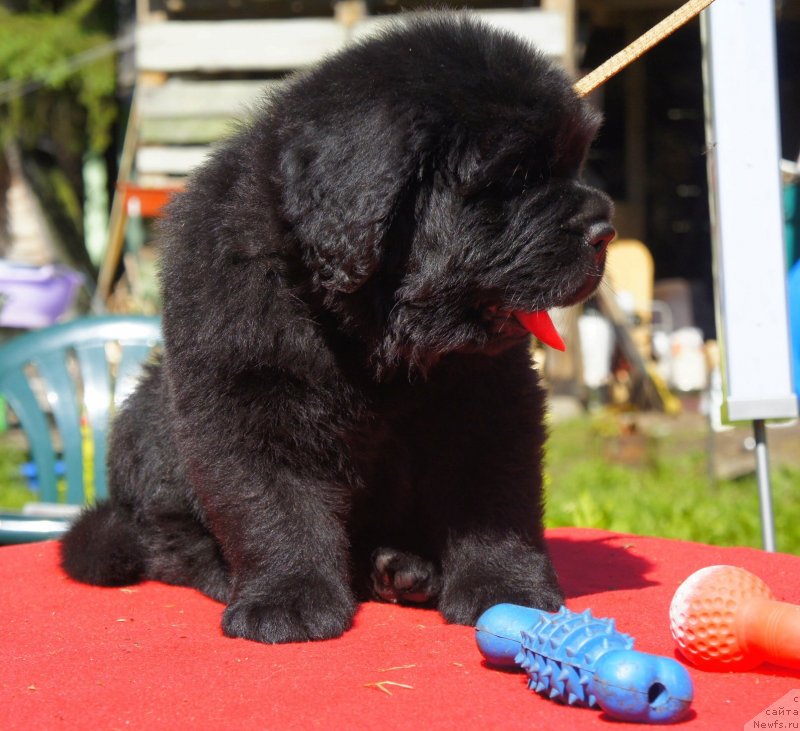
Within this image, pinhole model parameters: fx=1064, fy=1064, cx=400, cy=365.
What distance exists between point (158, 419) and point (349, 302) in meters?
0.66

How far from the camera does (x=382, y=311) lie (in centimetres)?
198

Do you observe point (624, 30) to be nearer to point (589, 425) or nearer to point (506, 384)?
point (589, 425)

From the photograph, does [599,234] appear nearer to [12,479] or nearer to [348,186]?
[348,186]

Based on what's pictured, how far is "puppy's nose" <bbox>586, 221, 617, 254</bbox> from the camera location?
1.96 metres

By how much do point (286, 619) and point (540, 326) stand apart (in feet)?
2.41

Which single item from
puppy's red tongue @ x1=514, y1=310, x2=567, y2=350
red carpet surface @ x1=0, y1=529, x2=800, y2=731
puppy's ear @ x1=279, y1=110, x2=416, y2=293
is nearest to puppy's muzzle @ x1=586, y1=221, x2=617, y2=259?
puppy's red tongue @ x1=514, y1=310, x2=567, y2=350

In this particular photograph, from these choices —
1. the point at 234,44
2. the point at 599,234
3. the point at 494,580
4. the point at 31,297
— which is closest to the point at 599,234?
the point at 599,234

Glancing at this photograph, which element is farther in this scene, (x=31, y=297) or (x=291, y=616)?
(x=31, y=297)

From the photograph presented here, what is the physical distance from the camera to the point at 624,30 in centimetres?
873

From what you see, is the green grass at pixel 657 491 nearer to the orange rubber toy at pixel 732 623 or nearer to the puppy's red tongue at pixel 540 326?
the puppy's red tongue at pixel 540 326

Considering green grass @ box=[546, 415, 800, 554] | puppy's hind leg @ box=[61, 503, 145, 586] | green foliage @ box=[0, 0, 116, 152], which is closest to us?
puppy's hind leg @ box=[61, 503, 145, 586]

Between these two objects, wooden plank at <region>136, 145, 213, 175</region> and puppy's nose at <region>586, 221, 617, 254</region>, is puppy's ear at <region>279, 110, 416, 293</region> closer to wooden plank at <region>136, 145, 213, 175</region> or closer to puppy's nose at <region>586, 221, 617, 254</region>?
puppy's nose at <region>586, 221, 617, 254</region>

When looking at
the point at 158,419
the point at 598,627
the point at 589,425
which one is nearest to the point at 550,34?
the point at 589,425

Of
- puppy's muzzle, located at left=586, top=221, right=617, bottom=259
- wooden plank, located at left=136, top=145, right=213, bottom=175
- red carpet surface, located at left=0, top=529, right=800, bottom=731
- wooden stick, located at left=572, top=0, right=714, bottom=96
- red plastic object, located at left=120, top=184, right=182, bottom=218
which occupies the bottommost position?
red carpet surface, located at left=0, top=529, right=800, bottom=731
